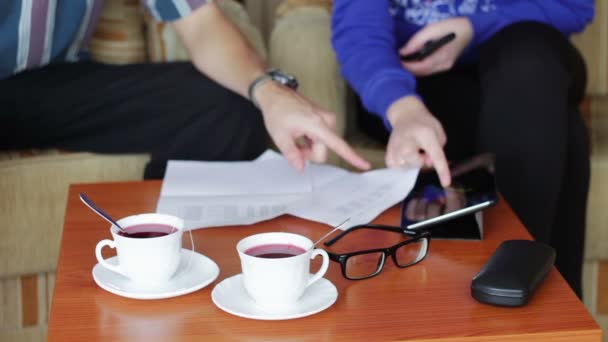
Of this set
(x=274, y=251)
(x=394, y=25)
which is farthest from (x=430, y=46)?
(x=274, y=251)

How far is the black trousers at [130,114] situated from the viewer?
1.50m

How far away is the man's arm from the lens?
1149 mm

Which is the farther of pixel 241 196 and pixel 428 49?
pixel 428 49

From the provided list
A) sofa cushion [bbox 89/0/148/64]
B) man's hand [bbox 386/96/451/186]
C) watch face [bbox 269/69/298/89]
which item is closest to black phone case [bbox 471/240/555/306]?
man's hand [bbox 386/96/451/186]

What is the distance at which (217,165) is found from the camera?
125 cm

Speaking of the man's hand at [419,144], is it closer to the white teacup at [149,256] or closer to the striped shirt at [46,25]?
the white teacup at [149,256]

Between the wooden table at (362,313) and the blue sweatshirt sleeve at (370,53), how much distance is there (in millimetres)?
450

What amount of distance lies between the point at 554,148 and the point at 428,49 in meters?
0.31

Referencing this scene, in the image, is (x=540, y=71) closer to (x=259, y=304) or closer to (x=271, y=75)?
Answer: (x=271, y=75)

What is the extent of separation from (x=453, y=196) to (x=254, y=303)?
1.25 ft

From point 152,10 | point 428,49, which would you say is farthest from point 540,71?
point 152,10

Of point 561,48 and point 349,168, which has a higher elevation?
point 561,48

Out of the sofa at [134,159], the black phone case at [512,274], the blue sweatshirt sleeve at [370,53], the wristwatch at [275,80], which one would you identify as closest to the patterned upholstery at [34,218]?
the sofa at [134,159]

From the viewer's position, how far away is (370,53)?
1.46 metres
